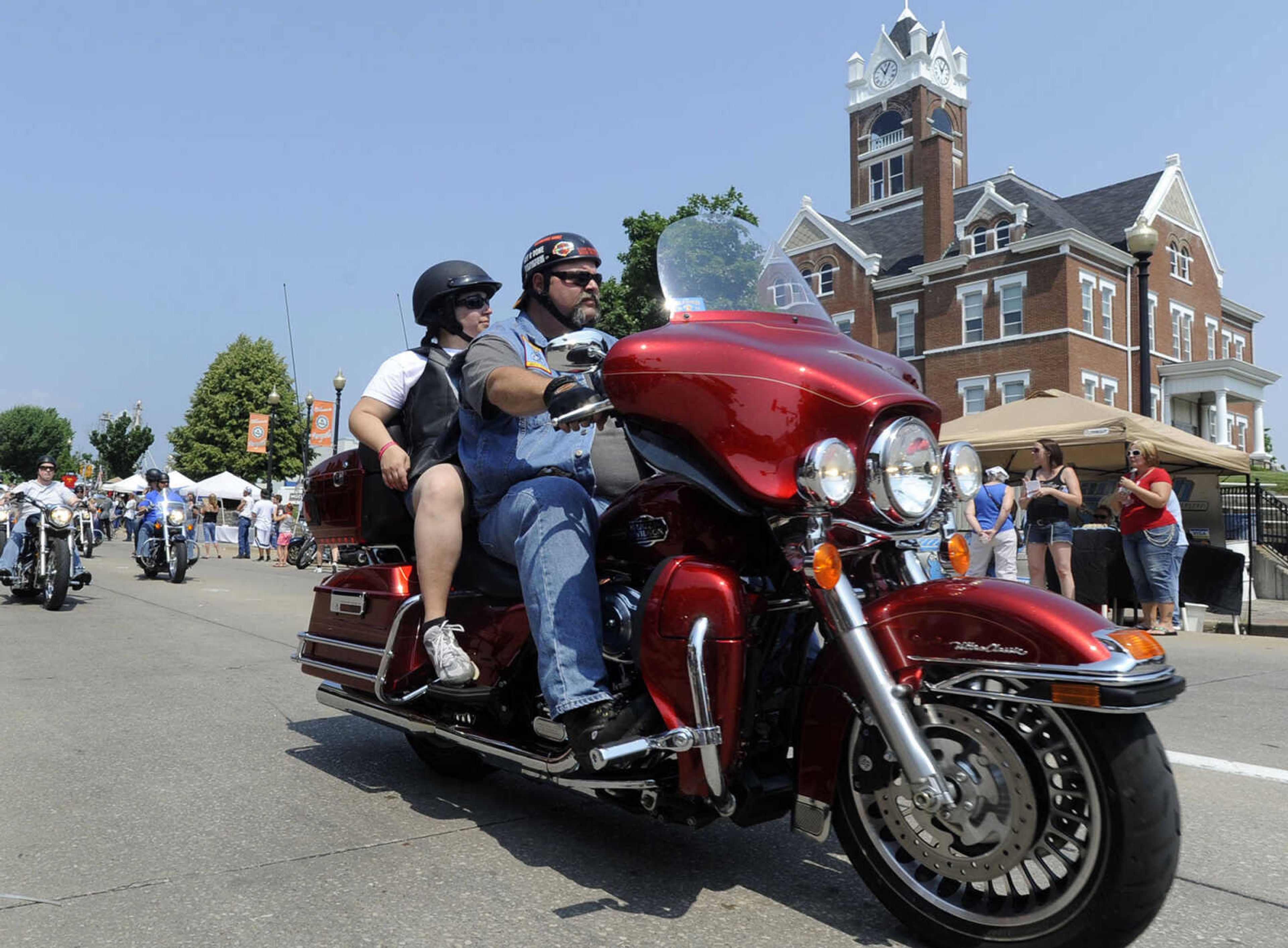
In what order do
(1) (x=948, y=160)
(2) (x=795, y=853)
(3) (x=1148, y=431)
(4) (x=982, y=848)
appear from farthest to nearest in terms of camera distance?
(1) (x=948, y=160)
(3) (x=1148, y=431)
(2) (x=795, y=853)
(4) (x=982, y=848)

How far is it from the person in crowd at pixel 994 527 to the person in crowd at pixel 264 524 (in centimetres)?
1838

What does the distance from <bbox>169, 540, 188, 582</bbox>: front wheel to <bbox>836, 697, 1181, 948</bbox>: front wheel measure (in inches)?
578

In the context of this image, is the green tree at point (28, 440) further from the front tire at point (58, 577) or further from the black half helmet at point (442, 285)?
the black half helmet at point (442, 285)

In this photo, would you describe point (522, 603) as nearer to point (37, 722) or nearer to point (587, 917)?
point (587, 917)

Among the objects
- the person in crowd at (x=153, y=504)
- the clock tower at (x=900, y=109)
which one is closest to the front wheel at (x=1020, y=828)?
the person in crowd at (x=153, y=504)

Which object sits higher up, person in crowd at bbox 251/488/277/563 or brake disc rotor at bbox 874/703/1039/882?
person in crowd at bbox 251/488/277/563

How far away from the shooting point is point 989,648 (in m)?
2.26

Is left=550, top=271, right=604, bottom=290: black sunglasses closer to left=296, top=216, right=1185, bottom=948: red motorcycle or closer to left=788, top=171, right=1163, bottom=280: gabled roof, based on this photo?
left=296, top=216, right=1185, bottom=948: red motorcycle

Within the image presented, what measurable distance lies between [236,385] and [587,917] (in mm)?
64057

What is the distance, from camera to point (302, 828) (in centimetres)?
344

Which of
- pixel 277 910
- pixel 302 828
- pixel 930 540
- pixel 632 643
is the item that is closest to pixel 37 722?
pixel 302 828

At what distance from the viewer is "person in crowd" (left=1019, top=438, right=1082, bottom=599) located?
9.92 metres

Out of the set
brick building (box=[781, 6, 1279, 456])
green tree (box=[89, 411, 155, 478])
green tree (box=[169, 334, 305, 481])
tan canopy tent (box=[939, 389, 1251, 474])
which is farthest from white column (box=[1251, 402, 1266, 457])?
green tree (box=[89, 411, 155, 478])

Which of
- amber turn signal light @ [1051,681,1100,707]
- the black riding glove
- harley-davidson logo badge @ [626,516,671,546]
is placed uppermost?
the black riding glove
